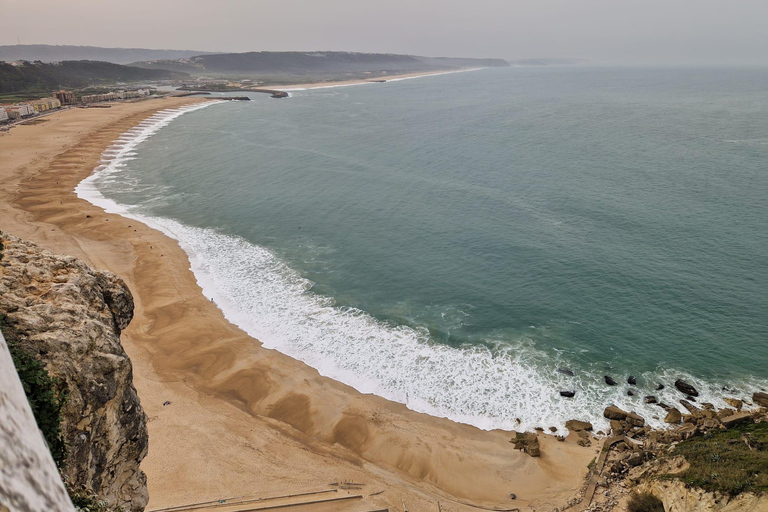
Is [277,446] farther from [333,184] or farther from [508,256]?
[333,184]

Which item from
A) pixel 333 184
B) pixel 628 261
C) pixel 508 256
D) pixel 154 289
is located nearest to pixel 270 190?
pixel 333 184

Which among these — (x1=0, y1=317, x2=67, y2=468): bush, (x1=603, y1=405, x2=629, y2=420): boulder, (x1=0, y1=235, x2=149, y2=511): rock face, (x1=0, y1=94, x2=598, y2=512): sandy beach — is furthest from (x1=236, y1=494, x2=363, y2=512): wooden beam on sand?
(x1=603, y1=405, x2=629, y2=420): boulder

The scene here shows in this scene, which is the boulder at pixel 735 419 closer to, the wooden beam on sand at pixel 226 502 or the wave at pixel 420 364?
the wave at pixel 420 364

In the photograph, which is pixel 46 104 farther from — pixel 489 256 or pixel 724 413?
pixel 724 413

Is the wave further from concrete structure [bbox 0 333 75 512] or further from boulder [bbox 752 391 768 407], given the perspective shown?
concrete structure [bbox 0 333 75 512]

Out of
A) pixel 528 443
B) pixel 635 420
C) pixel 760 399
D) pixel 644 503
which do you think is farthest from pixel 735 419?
pixel 528 443
